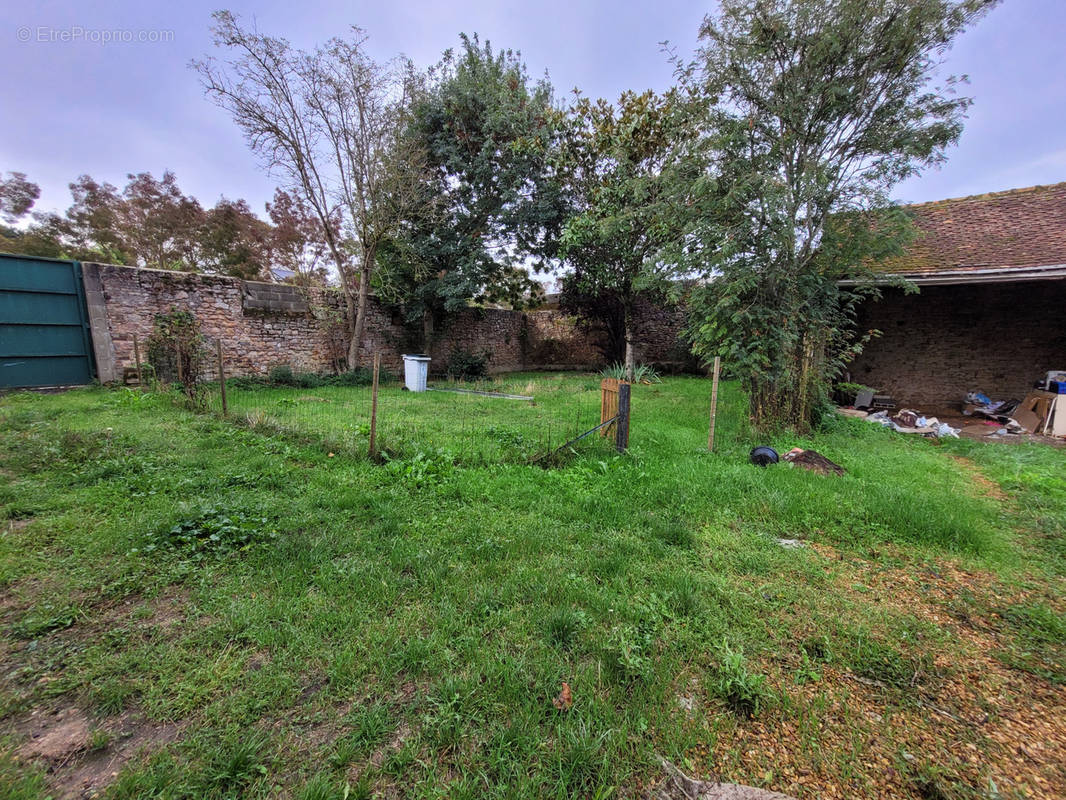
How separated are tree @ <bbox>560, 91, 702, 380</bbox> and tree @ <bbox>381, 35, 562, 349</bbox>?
985mm

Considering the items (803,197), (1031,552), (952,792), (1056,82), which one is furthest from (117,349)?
(1056,82)

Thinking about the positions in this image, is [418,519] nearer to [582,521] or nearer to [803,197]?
[582,521]

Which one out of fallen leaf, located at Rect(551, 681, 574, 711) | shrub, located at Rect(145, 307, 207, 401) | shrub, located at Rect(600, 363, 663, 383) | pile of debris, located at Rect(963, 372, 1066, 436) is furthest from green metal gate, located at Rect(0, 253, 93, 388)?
pile of debris, located at Rect(963, 372, 1066, 436)

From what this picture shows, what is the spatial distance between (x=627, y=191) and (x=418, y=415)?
7.10m

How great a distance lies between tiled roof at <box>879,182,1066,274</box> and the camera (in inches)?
251

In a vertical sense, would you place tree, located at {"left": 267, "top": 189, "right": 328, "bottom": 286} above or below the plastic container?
above

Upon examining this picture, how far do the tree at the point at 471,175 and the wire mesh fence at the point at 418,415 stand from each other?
10.7 ft

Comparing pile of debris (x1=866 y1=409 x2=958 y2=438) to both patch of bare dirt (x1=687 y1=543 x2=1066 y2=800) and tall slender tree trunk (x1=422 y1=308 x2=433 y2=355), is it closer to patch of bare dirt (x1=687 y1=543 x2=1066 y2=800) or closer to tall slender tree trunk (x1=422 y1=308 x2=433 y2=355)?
patch of bare dirt (x1=687 y1=543 x2=1066 y2=800)

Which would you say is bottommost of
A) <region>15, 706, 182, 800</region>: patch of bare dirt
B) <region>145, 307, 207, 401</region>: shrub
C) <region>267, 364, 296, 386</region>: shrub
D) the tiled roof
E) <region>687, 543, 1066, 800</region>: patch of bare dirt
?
<region>687, 543, 1066, 800</region>: patch of bare dirt

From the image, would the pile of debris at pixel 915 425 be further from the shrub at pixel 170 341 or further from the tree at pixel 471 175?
the shrub at pixel 170 341

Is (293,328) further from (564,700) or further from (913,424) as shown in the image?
(913,424)

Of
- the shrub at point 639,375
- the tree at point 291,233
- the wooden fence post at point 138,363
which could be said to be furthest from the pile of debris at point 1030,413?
the tree at point 291,233

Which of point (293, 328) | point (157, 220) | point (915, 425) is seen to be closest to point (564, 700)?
point (915, 425)

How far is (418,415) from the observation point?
235 inches
